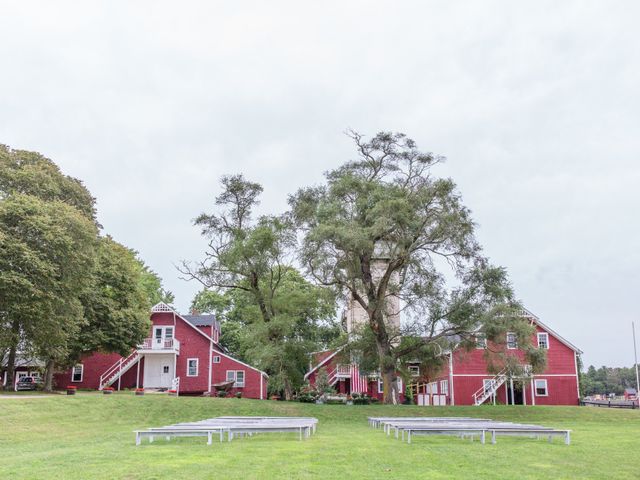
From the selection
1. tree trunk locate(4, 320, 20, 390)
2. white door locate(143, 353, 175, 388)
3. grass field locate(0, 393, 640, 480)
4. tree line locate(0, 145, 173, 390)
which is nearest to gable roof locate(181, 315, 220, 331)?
white door locate(143, 353, 175, 388)

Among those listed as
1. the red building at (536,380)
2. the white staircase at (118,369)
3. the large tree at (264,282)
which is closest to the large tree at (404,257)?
the large tree at (264,282)

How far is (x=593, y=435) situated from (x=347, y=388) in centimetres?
3206

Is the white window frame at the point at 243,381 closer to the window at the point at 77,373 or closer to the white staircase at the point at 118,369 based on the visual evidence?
the white staircase at the point at 118,369

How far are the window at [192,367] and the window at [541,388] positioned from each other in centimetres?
2497

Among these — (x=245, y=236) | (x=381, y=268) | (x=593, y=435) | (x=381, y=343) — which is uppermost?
(x=245, y=236)

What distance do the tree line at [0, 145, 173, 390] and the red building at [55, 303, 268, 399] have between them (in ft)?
21.5

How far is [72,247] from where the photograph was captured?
3131cm

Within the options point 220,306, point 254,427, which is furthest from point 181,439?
point 220,306

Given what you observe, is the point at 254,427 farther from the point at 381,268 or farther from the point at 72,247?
the point at 381,268

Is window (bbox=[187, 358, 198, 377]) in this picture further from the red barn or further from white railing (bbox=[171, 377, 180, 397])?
the red barn

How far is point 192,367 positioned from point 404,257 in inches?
857

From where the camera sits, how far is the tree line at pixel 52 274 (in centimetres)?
2922

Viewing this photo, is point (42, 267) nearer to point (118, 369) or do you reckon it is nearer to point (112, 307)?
point (112, 307)

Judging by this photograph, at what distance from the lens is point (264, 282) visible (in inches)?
1657
